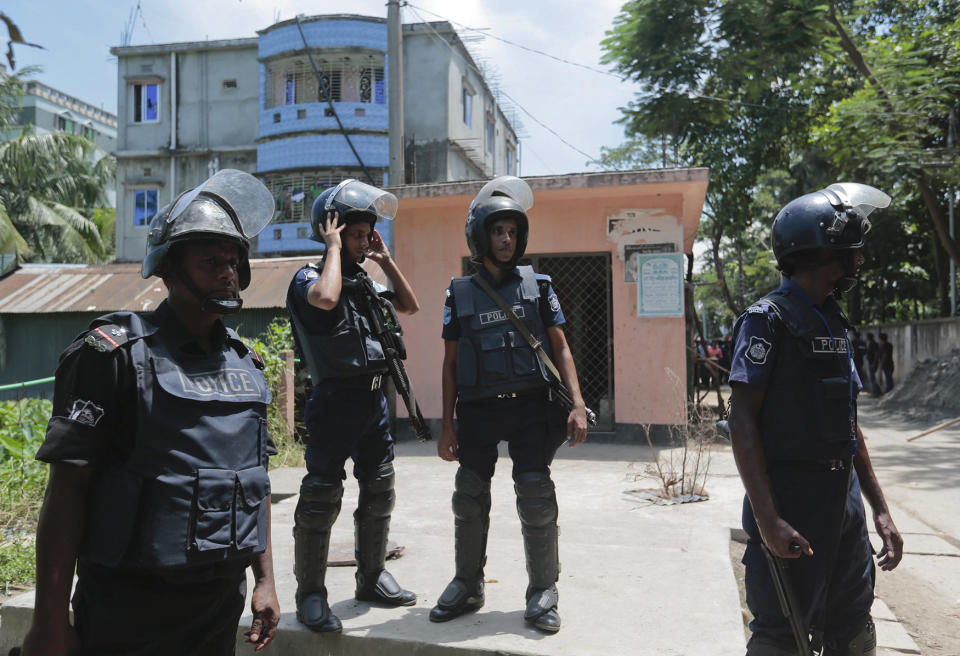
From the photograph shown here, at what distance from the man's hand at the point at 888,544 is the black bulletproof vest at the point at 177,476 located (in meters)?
1.90

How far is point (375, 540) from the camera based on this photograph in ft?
10.7

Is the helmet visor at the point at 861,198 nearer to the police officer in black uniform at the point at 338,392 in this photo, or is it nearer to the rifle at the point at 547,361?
the rifle at the point at 547,361

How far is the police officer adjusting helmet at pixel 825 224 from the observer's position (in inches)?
89.4

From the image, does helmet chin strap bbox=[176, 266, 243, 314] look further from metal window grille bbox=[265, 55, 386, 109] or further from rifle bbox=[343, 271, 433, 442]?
metal window grille bbox=[265, 55, 386, 109]

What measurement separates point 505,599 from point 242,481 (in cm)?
200

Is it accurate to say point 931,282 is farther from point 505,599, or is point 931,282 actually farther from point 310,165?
point 505,599

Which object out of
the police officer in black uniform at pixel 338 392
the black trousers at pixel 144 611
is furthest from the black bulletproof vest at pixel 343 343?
the black trousers at pixel 144 611

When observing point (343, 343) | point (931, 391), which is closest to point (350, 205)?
point (343, 343)

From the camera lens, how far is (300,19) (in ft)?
70.7

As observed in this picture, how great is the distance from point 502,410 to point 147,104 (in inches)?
973

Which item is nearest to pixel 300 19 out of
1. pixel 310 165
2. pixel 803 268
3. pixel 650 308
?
pixel 310 165

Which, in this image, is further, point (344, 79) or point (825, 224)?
point (344, 79)

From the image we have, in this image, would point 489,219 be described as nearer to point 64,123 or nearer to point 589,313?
point 589,313

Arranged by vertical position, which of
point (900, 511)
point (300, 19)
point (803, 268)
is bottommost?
point (900, 511)
